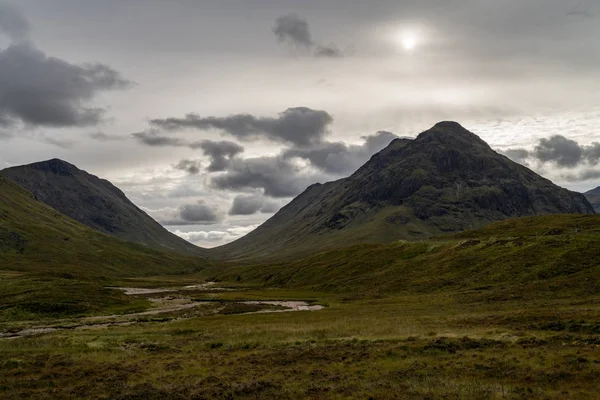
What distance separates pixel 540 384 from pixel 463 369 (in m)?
4.93

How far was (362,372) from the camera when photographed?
3048 centimetres

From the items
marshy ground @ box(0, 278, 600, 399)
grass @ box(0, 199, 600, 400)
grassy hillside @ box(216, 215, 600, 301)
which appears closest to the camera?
marshy ground @ box(0, 278, 600, 399)

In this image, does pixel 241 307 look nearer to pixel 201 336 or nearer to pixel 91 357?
pixel 201 336

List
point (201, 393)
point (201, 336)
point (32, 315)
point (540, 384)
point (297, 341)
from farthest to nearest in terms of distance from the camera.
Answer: point (32, 315), point (201, 336), point (297, 341), point (201, 393), point (540, 384)

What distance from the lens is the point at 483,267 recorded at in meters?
97.3

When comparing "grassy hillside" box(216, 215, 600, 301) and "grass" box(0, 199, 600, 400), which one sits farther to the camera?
"grassy hillside" box(216, 215, 600, 301)

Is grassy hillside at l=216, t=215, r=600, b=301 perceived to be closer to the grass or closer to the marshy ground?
the grass

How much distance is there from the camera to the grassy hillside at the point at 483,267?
245 feet

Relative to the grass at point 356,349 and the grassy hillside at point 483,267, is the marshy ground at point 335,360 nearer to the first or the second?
the grass at point 356,349

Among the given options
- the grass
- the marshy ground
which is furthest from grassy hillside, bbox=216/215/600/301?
the marshy ground

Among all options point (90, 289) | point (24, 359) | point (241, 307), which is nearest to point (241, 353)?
point (24, 359)

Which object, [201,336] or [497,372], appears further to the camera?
[201,336]

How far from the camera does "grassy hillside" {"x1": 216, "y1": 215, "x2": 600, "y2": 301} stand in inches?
2938

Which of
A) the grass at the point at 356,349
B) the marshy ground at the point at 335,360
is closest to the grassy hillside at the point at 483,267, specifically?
the grass at the point at 356,349
